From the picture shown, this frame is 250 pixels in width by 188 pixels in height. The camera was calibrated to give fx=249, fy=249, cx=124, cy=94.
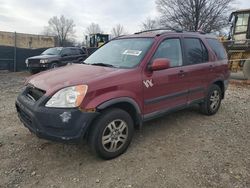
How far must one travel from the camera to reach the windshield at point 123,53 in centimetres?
399

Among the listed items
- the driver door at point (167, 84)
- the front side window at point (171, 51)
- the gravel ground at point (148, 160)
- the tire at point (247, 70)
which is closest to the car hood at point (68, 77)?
the driver door at point (167, 84)

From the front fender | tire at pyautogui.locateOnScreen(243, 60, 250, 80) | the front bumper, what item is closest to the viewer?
the front bumper

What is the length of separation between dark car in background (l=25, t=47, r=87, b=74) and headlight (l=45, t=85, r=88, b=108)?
11089mm

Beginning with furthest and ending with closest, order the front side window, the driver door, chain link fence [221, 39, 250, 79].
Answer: chain link fence [221, 39, 250, 79]
the front side window
the driver door

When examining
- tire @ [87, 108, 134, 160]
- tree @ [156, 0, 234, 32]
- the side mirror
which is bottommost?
tire @ [87, 108, 134, 160]

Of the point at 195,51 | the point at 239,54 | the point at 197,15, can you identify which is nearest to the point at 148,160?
the point at 195,51

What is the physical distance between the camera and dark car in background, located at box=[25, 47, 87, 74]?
1413 cm

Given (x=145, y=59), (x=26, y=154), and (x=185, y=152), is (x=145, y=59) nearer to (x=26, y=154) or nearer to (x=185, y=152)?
(x=185, y=152)

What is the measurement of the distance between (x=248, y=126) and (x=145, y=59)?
2.74 meters

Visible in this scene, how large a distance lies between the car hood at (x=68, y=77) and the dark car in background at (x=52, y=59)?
34.0ft

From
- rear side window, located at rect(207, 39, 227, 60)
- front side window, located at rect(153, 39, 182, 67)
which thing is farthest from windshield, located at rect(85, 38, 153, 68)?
rear side window, located at rect(207, 39, 227, 60)

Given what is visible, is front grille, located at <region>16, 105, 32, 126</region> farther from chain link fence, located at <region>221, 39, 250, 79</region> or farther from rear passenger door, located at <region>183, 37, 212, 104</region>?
chain link fence, located at <region>221, 39, 250, 79</region>

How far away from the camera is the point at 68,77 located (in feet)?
11.6

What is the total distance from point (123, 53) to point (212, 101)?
2.57 metres
